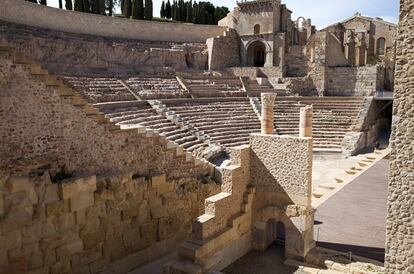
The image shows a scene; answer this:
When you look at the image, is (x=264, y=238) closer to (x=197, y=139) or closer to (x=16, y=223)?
(x=16, y=223)

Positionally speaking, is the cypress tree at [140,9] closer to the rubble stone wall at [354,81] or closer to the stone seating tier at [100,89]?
the stone seating tier at [100,89]

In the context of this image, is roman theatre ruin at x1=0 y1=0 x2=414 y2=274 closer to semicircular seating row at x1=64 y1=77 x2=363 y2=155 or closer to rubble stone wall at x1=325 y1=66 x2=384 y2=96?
semicircular seating row at x1=64 y1=77 x2=363 y2=155

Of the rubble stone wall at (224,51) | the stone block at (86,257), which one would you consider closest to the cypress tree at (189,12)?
the rubble stone wall at (224,51)

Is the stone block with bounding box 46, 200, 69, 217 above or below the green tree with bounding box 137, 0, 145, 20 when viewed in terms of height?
below

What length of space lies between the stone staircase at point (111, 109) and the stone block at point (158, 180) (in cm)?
78

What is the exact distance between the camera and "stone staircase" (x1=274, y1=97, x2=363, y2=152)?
21141mm

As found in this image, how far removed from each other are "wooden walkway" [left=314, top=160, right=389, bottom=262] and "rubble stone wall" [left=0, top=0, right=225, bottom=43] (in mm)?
20691

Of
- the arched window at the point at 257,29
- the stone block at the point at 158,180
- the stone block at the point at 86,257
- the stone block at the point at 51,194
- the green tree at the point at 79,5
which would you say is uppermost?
the green tree at the point at 79,5

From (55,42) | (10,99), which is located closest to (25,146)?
(10,99)

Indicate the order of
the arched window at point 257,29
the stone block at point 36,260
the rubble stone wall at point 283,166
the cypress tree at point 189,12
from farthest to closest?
1. the cypress tree at point 189,12
2. the arched window at point 257,29
3. the rubble stone wall at point 283,166
4. the stone block at point 36,260

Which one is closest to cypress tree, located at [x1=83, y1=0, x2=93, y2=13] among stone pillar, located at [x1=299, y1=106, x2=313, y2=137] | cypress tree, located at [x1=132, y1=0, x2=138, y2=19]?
cypress tree, located at [x1=132, y1=0, x2=138, y2=19]

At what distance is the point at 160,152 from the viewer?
1012cm

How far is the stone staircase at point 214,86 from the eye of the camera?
80.3 feet

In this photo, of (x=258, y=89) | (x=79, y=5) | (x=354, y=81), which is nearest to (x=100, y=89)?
(x=258, y=89)
